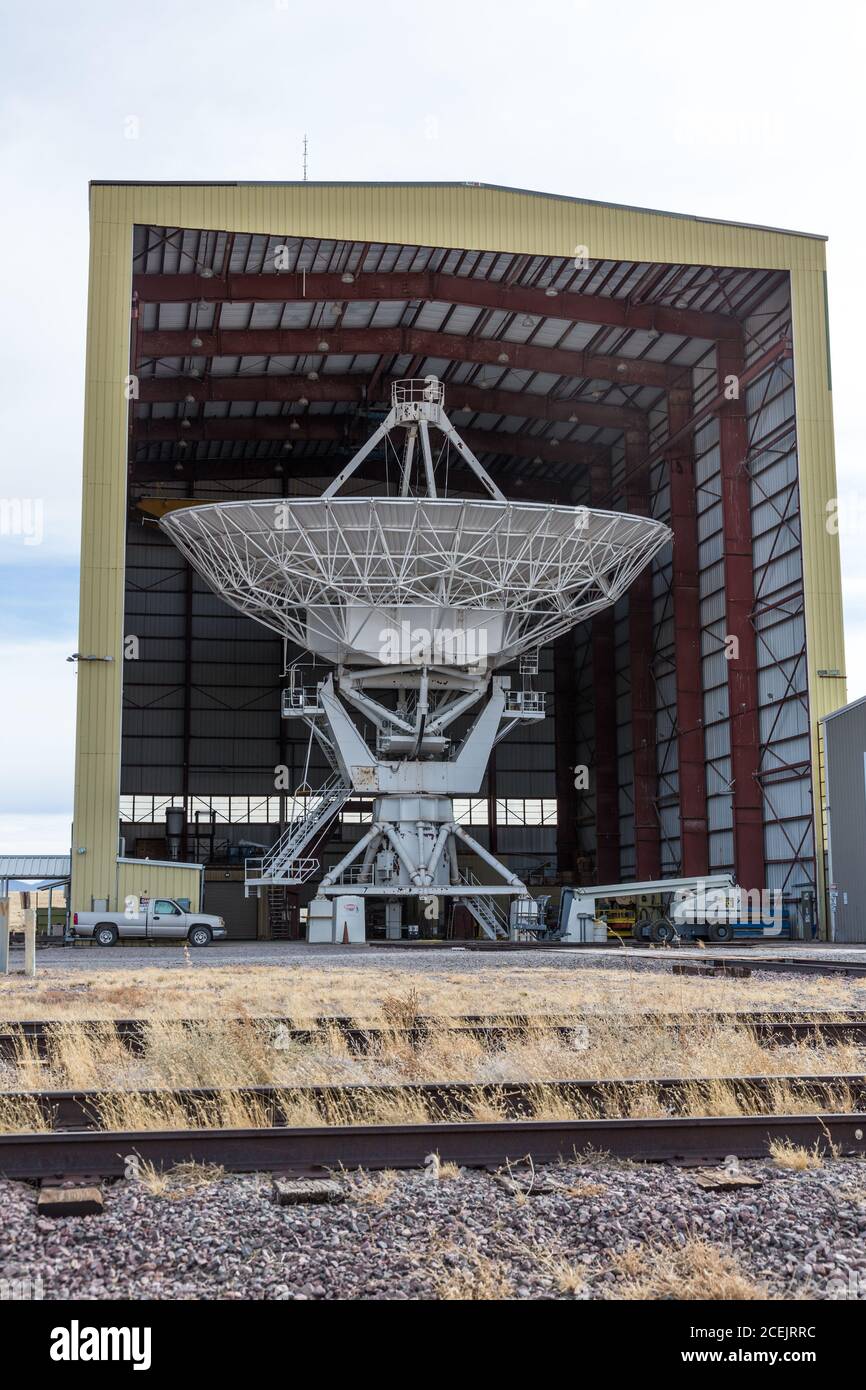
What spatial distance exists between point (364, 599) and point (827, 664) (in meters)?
13.6

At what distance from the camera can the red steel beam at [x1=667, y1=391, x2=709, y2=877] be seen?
44281 millimetres

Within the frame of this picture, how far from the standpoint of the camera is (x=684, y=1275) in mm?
4953

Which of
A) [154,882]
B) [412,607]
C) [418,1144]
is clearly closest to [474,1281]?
[418,1144]

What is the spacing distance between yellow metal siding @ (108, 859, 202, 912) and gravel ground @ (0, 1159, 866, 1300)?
3136 cm

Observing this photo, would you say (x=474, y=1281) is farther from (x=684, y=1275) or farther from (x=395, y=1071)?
(x=395, y=1071)

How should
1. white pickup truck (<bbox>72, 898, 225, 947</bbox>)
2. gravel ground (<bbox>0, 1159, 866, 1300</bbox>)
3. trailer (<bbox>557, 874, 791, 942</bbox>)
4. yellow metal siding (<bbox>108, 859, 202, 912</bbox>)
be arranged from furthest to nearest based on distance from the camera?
trailer (<bbox>557, 874, 791, 942</bbox>) < yellow metal siding (<bbox>108, 859, 202, 912</bbox>) < white pickup truck (<bbox>72, 898, 225, 947</bbox>) < gravel ground (<bbox>0, 1159, 866, 1300</bbox>)

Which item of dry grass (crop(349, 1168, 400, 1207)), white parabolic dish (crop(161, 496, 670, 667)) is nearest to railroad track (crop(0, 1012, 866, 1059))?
dry grass (crop(349, 1168, 400, 1207))

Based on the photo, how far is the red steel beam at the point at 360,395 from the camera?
155 ft

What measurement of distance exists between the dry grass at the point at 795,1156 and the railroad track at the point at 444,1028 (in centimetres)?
388

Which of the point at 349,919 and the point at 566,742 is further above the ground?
the point at 566,742

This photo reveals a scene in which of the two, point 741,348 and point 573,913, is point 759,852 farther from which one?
point 741,348

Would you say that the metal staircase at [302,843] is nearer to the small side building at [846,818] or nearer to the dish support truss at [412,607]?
the dish support truss at [412,607]

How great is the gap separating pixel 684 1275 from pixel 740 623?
3832 centimetres

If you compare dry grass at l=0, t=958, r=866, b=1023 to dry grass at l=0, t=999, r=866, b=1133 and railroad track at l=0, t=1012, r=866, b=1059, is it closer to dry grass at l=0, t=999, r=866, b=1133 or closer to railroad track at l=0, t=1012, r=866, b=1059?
railroad track at l=0, t=1012, r=866, b=1059
